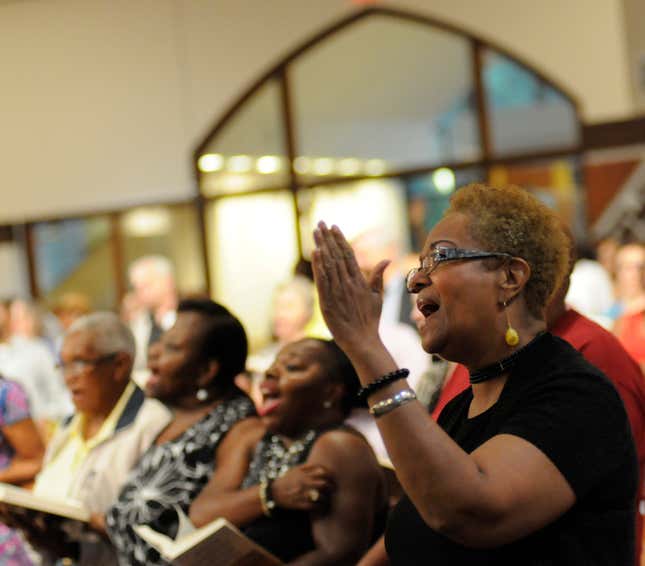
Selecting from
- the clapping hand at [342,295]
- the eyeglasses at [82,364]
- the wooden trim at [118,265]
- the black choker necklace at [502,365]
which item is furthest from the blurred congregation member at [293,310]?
the wooden trim at [118,265]

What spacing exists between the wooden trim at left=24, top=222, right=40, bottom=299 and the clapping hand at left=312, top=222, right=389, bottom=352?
1098 cm

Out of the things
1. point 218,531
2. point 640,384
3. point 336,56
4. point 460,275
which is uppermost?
point 336,56

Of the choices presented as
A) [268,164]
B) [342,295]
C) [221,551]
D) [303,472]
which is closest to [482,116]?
[268,164]

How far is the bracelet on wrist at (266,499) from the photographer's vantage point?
11.1ft

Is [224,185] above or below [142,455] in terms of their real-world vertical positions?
above

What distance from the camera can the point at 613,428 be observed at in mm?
1952

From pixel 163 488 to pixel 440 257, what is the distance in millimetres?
1871

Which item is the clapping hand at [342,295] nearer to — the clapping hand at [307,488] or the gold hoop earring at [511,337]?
the gold hoop earring at [511,337]

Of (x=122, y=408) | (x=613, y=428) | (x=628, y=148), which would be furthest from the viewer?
(x=628, y=148)

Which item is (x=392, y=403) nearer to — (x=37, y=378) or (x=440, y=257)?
(x=440, y=257)

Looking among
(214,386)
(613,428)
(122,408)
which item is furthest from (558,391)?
(122,408)

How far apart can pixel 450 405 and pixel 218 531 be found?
89 centimetres

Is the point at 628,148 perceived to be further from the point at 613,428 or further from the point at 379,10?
the point at 613,428

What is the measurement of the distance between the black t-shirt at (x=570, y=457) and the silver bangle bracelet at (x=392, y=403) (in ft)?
0.55
